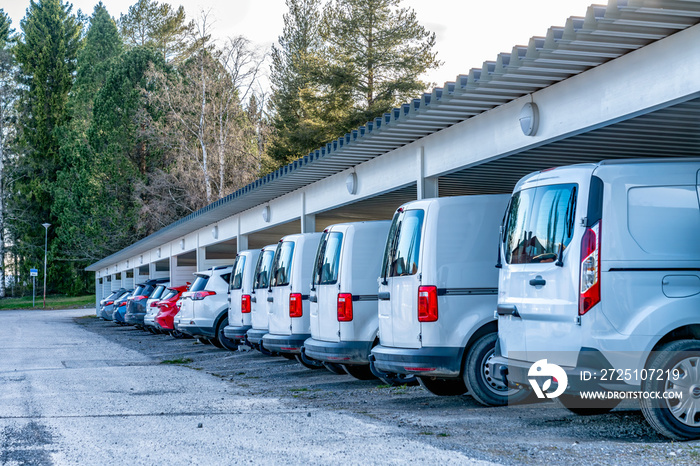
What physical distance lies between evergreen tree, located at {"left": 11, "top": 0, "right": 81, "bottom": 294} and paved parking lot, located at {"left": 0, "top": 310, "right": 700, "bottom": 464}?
60.7 m

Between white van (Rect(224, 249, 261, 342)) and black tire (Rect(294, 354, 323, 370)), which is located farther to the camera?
white van (Rect(224, 249, 261, 342))

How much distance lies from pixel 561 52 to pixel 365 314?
4122 millimetres

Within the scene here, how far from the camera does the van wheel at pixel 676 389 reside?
650cm

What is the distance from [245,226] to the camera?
22.5 m

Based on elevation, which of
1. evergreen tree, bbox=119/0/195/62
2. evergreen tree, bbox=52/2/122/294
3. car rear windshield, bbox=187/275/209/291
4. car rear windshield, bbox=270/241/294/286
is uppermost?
evergreen tree, bbox=119/0/195/62

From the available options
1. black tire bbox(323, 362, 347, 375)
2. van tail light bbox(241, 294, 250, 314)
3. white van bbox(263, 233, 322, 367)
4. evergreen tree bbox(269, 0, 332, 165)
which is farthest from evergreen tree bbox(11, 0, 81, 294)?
black tire bbox(323, 362, 347, 375)

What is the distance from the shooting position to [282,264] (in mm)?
13094

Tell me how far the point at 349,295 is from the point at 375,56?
30707 millimetres

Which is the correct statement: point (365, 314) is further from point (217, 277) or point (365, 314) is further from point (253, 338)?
point (217, 277)

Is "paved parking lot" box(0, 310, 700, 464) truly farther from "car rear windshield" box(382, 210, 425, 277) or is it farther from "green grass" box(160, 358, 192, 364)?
"green grass" box(160, 358, 192, 364)

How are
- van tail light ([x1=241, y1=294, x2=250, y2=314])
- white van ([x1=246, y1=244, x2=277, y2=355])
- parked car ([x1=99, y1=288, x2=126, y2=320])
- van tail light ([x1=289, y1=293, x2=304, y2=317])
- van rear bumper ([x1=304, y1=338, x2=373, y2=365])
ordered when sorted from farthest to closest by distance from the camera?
parked car ([x1=99, y1=288, x2=126, y2=320]) → van tail light ([x1=241, y1=294, x2=250, y2=314]) → white van ([x1=246, y1=244, x2=277, y2=355]) → van tail light ([x1=289, y1=293, x2=304, y2=317]) → van rear bumper ([x1=304, y1=338, x2=373, y2=365])

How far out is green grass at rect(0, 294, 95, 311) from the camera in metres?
61.8

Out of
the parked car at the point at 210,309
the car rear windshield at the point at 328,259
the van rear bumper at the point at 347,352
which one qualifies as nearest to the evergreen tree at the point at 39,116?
the parked car at the point at 210,309

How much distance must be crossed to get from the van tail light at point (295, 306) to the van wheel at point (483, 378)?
4.04m
